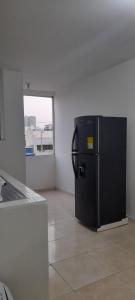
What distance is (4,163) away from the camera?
Result: 354 centimetres

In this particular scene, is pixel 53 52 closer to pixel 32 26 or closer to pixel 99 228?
pixel 32 26

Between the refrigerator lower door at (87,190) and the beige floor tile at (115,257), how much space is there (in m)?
0.50

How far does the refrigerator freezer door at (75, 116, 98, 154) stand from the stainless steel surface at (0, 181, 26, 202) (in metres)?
1.41

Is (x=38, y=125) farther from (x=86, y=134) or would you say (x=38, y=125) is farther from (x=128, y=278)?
(x=128, y=278)

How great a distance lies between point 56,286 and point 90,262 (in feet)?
1.60

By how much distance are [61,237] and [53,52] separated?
7.78 ft

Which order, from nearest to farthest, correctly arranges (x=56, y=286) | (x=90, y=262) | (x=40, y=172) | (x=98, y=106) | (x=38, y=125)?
(x=56, y=286), (x=90, y=262), (x=98, y=106), (x=38, y=125), (x=40, y=172)

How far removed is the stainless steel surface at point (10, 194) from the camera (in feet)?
4.83

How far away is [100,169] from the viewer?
2.93 metres

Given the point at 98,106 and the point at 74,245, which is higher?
the point at 98,106

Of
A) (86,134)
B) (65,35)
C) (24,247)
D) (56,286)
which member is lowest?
(56,286)

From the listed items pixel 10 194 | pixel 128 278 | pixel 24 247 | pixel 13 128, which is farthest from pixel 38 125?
pixel 24 247

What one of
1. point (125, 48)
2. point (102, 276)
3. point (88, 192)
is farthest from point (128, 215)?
point (125, 48)

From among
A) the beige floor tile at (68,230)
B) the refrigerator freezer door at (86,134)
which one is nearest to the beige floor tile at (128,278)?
the beige floor tile at (68,230)
